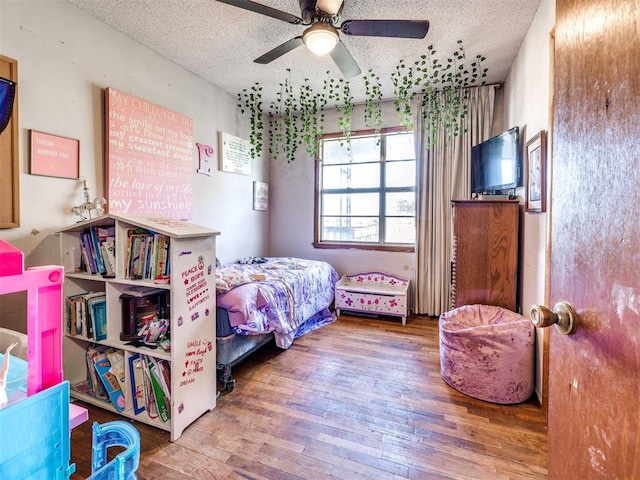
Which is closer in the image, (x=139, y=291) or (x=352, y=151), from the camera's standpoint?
(x=139, y=291)

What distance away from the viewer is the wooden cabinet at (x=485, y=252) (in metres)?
2.41

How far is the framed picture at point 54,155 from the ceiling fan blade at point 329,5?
A: 1.88 meters

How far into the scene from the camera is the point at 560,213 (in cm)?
74

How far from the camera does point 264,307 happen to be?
2.38 meters

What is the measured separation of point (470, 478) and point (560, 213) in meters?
1.33

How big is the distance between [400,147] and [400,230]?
3.48 feet

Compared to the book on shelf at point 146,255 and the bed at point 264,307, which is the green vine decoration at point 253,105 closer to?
the bed at point 264,307

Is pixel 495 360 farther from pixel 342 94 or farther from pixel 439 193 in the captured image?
pixel 342 94

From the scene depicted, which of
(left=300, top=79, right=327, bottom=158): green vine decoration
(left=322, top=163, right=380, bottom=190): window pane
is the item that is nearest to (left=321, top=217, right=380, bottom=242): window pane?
(left=322, top=163, right=380, bottom=190): window pane

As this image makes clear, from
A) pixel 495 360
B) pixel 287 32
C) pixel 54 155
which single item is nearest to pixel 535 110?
pixel 495 360

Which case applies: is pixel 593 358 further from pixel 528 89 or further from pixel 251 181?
pixel 251 181

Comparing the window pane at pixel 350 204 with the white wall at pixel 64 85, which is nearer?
the white wall at pixel 64 85

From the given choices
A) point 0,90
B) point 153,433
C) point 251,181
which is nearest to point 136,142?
point 0,90

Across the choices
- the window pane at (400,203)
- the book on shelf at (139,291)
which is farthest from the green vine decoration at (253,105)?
the book on shelf at (139,291)
